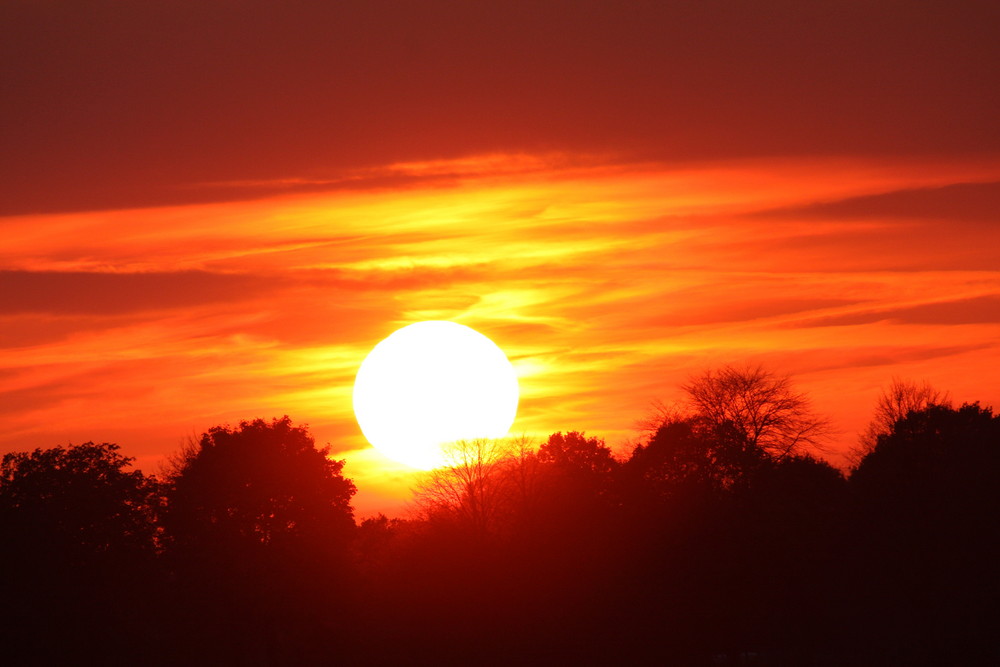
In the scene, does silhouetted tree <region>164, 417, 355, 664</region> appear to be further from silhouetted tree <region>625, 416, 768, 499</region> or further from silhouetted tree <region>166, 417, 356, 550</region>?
silhouetted tree <region>625, 416, 768, 499</region>

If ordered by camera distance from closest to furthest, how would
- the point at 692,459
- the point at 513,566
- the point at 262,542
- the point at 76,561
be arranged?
1. the point at 76,561
2. the point at 513,566
3. the point at 262,542
4. the point at 692,459

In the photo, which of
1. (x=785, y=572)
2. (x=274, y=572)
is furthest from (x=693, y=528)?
(x=274, y=572)

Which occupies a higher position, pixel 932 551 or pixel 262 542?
pixel 262 542

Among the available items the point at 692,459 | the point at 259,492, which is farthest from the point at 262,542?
the point at 692,459

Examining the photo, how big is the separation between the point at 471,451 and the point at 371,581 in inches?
941

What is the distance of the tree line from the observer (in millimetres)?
67938

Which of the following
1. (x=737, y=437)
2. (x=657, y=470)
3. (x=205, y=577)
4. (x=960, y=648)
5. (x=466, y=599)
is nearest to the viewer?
(x=960, y=648)

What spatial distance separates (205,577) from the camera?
261 feet

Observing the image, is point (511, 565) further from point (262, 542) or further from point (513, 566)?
point (262, 542)

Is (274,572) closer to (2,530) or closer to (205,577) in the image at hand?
(205,577)

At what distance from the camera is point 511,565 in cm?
7581

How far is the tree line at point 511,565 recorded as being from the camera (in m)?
67.9

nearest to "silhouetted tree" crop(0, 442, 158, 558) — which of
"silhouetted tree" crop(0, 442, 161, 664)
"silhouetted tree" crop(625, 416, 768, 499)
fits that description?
"silhouetted tree" crop(0, 442, 161, 664)

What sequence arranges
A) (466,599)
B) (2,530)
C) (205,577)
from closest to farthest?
(2,530) → (466,599) → (205,577)
